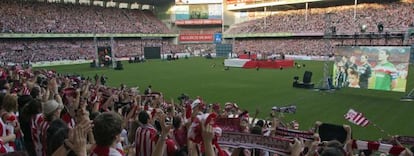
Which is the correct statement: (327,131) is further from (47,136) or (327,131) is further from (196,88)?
(196,88)

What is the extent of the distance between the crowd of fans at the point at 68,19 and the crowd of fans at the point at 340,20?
21.4 meters

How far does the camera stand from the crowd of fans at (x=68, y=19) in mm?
57188

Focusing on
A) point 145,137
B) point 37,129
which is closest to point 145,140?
point 145,137

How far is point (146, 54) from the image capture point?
60.0 metres

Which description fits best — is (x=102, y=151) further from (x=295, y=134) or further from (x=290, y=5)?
(x=290, y=5)

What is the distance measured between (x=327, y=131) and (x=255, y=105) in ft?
34.9

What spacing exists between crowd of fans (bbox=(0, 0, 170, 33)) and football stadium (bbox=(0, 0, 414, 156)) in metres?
0.28

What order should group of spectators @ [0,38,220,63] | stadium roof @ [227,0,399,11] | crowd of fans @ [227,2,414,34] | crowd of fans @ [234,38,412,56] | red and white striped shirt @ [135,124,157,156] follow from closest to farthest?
red and white striped shirt @ [135,124,157,156] → group of spectators @ [0,38,220,63] → crowd of fans @ [227,2,414,34] → crowd of fans @ [234,38,412,56] → stadium roof @ [227,0,399,11]

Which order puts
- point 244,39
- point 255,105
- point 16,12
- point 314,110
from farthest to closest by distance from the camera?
point 244,39 < point 16,12 < point 255,105 < point 314,110

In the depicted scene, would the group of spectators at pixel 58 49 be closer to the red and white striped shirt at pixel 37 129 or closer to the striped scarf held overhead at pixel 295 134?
the red and white striped shirt at pixel 37 129

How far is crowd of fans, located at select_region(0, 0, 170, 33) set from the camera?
188ft

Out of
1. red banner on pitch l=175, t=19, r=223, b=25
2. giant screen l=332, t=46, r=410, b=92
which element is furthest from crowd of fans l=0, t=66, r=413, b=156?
red banner on pitch l=175, t=19, r=223, b=25

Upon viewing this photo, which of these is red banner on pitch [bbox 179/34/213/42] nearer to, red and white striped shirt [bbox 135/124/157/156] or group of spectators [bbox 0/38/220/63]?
group of spectators [bbox 0/38/220/63]

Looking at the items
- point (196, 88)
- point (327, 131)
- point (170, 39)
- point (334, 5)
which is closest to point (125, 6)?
point (170, 39)
